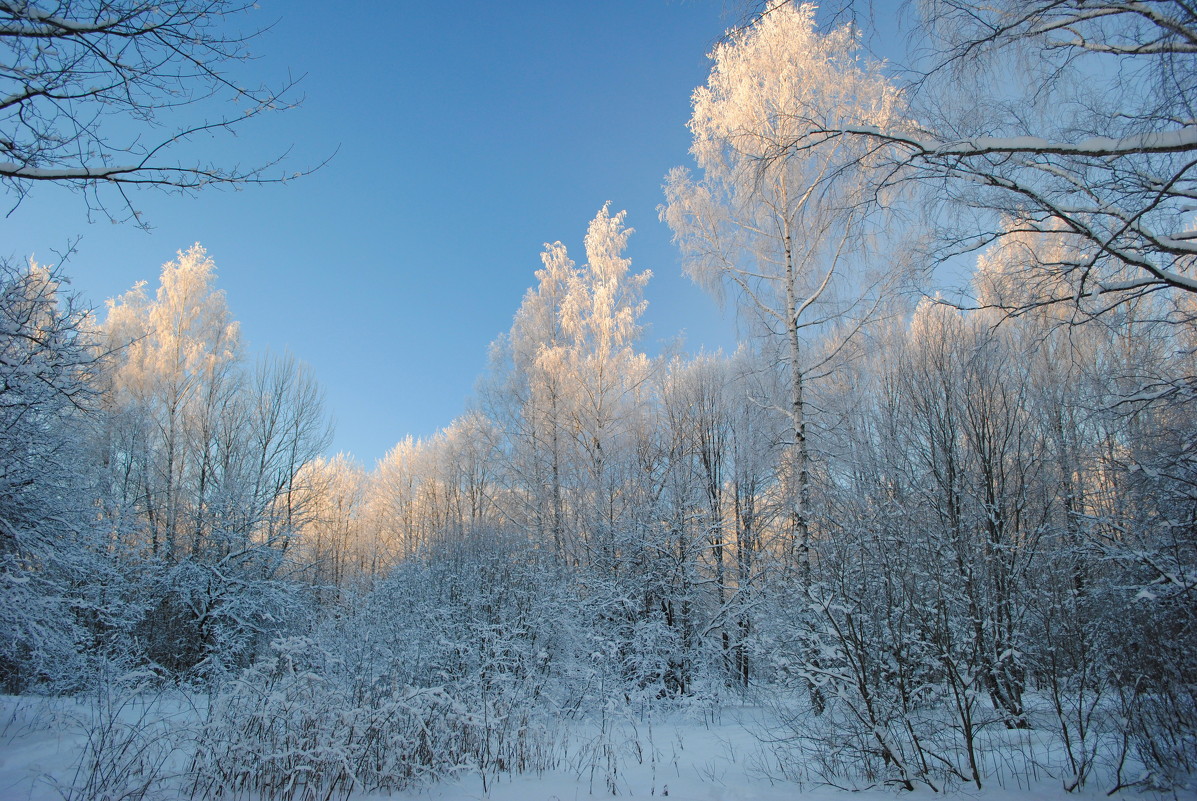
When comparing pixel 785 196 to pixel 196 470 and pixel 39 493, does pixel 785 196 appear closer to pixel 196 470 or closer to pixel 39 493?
pixel 39 493

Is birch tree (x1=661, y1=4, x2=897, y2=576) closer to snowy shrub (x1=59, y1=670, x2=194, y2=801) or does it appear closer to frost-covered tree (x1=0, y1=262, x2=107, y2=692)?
snowy shrub (x1=59, y1=670, x2=194, y2=801)

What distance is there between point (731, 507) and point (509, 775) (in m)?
10.1

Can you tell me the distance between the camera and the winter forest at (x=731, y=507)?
4.20 metres

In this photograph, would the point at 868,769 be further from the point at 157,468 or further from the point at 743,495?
the point at 157,468

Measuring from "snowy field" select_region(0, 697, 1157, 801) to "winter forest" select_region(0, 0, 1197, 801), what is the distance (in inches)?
3.0

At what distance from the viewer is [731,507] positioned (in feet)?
47.6

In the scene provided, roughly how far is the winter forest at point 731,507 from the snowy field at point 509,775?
3.0 inches

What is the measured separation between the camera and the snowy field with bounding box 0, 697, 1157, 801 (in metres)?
4.19

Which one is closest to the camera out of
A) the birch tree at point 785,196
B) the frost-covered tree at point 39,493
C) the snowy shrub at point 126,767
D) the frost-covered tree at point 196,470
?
Result: the snowy shrub at point 126,767

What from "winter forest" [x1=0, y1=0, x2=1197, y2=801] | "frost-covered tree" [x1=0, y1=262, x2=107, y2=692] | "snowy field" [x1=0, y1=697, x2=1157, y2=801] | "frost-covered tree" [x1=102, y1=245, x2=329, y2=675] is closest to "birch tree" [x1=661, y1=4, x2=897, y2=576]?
"winter forest" [x1=0, y1=0, x2=1197, y2=801]

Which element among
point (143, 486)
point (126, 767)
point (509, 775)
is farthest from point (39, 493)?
point (143, 486)

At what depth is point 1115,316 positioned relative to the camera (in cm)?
509

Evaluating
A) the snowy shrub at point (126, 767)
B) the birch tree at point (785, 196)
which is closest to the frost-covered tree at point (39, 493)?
the snowy shrub at point (126, 767)

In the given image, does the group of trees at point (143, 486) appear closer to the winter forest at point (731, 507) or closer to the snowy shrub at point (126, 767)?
the winter forest at point (731, 507)
